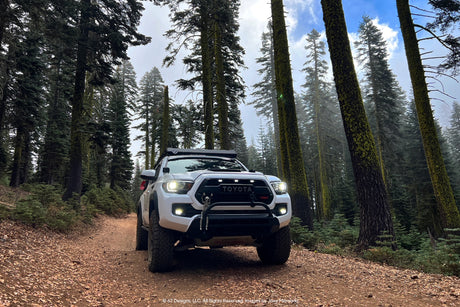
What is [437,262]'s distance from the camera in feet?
15.5

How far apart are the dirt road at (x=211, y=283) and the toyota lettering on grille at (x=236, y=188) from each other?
130 centimetres

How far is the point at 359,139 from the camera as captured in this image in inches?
256

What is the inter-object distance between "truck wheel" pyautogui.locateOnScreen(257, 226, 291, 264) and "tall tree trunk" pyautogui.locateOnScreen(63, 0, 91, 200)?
10.5 metres

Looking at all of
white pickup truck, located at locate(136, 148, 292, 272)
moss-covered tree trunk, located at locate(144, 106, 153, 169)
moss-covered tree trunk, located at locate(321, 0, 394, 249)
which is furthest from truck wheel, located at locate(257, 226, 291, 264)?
moss-covered tree trunk, located at locate(144, 106, 153, 169)

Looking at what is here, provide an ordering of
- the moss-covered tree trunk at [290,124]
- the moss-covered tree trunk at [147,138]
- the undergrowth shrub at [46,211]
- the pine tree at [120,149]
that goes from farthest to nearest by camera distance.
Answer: the moss-covered tree trunk at [147,138] < the pine tree at [120,149] < the moss-covered tree trunk at [290,124] < the undergrowth shrub at [46,211]

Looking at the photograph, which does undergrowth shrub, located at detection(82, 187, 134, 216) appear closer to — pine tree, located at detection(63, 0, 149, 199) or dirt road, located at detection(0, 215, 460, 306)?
pine tree, located at detection(63, 0, 149, 199)

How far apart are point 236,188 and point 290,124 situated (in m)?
6.69

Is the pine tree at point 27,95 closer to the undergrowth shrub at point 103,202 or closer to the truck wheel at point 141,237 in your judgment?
the undergrowth shrub at point 103,202

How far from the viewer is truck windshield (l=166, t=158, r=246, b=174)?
5031 mm

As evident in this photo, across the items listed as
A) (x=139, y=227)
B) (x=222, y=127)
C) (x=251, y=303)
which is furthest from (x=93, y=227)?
(x=251, y=303)

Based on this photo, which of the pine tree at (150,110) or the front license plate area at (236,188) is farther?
the pine tree at (150,110)

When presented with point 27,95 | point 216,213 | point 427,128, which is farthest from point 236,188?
point 27,95

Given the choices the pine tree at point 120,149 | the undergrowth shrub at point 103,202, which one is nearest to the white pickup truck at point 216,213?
the undergrowth shrub at point 103,202

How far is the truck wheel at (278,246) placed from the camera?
14.3 feet
